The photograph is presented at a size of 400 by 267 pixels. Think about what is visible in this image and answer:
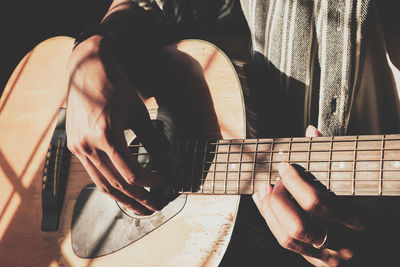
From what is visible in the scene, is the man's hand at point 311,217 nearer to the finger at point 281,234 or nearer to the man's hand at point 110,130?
the finger at point 281,234

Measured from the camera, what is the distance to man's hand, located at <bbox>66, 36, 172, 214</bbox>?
0.71 metres

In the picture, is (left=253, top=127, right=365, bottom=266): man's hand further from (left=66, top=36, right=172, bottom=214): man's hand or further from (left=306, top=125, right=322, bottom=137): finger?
(left=66, top=36, right=172, bottom=214): man's hand

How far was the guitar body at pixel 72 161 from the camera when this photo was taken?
0.78 m

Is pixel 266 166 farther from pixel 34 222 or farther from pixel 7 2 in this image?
pixel 7 2

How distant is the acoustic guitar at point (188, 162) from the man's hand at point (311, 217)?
0.10 ft

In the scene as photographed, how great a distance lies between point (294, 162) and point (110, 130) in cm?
39

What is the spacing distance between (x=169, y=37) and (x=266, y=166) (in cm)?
61

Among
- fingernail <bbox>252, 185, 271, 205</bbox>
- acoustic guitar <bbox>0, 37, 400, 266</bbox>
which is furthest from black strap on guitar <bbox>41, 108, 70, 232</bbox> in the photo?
fingernail <bbox>252, 185, 271, 205</bbox>

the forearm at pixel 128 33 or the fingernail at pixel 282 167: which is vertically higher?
the forearm at pixel 128 33

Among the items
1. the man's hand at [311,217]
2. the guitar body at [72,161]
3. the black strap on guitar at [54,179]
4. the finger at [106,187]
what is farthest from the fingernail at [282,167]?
the black strap on guitar at [54,179]

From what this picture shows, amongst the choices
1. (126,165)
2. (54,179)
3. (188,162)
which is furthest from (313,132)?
(54,179)

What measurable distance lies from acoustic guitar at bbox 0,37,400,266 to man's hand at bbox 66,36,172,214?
0.26ft

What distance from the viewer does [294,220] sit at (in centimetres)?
62

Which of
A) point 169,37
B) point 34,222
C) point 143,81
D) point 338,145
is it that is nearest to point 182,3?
point 169,37
